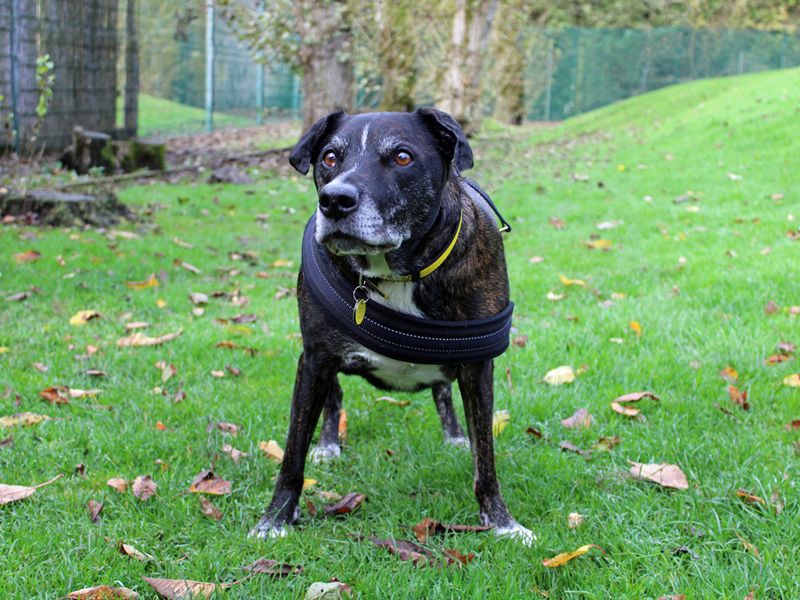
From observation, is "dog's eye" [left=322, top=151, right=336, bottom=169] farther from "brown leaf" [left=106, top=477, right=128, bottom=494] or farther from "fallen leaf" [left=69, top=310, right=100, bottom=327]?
"fallen leaf" [left=69, top=310, right=100, bottom=327]

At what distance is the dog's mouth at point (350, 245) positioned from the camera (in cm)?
252

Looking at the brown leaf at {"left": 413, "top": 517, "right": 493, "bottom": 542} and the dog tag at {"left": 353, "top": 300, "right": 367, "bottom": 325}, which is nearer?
the dog tag at {"left": 353, "top": 300, "right": 367, "bottom": 325}

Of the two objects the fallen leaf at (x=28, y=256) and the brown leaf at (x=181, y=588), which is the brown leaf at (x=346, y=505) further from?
the fallen leaf at (x=28, y=256)

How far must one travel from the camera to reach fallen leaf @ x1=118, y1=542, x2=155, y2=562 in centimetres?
271

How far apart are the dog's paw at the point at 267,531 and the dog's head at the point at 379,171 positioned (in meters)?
1.07

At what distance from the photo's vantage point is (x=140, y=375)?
4461 millimetres

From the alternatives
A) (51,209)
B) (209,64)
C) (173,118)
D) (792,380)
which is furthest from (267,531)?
(173,118)

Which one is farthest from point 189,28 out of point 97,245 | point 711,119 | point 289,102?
point 97,245

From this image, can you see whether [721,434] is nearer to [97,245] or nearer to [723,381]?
[723,381]

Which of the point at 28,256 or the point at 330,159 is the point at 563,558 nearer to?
the point at 330,159

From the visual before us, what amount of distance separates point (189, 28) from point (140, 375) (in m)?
16.7

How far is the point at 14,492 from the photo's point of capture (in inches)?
122

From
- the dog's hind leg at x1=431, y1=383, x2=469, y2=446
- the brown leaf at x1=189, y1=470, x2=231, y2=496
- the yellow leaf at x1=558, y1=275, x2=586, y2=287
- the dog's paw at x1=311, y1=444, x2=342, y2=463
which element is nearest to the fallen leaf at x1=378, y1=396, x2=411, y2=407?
the dog's hind leg at x1=431, y1=383, x2=469, y2=446

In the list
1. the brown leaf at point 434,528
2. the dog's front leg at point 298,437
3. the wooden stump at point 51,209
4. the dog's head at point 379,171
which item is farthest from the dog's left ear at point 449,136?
the wooden stump at point 51,209
